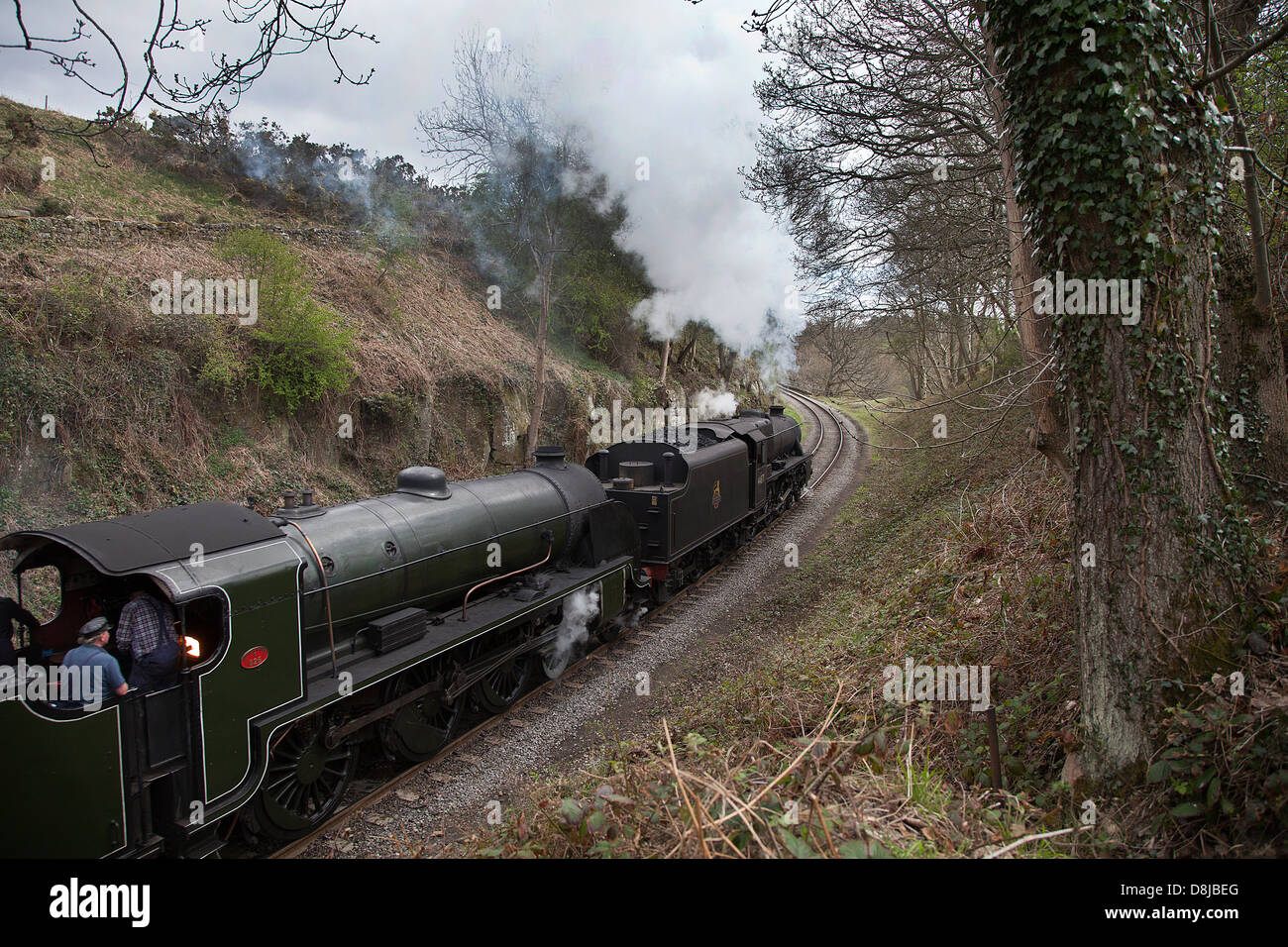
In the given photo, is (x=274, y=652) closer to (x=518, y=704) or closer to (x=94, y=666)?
(x=94, y=666)

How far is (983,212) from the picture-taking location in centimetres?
1391

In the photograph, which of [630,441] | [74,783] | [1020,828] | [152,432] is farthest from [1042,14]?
[152,432]

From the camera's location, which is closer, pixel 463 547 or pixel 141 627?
pixel 141 627

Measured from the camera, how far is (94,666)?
4020 mm

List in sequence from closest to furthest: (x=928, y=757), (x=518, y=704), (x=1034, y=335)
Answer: (x=928, y=757) < (x=1034, y=335) < (x=518, y=704)

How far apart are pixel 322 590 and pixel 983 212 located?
1420 cm

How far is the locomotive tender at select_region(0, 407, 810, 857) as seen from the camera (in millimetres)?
4051

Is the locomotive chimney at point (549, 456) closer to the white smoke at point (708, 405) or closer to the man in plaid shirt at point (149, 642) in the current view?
the man in plaid shirt at point (149, 642)

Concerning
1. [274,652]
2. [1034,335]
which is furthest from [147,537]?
[1034,335]

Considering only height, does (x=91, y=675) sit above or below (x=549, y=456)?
below

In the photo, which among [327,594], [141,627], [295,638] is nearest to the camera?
[141,627]

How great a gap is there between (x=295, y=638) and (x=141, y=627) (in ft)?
3.51

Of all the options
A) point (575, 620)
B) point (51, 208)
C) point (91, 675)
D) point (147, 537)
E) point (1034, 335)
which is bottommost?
point (575, 620)

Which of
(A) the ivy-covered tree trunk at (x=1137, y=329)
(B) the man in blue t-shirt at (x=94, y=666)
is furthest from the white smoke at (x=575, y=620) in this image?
(A) the ivy-covered tree trunk at (x=1137, y=329)
